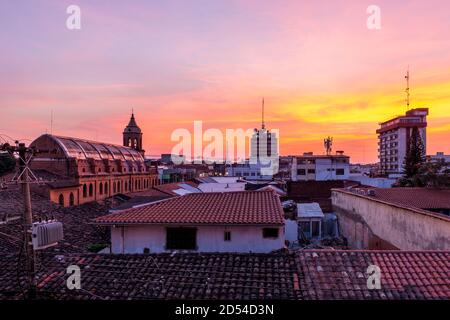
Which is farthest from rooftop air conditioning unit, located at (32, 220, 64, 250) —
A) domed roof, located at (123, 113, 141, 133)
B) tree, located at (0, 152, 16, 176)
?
domed roof, located at (123, 113, 141, 133)

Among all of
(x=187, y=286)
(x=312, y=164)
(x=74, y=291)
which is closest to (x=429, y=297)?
(x=187, y=286)

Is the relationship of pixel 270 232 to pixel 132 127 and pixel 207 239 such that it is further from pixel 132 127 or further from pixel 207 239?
pixel 132 127

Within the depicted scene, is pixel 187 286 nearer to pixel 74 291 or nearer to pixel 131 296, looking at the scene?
pixel 131 296

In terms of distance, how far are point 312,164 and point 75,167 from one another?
1509 inches

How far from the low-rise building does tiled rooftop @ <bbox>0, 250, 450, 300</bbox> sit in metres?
1.37

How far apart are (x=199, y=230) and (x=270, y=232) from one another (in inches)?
95.2

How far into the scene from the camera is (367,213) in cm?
1931

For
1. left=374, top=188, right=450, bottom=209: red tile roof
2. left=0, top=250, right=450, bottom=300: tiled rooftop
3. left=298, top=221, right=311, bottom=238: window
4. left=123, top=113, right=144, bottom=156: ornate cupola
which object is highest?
left=123, top=113, right=144, bottom=156: ornate cupola

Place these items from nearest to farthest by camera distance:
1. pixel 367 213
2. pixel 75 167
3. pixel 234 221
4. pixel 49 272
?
1. pixel 49 272
2. pixel 234 221
3. pixel 367 213
4. pixel 75 167

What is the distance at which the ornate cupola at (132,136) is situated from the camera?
6659cm

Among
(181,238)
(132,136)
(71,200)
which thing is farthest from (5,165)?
(181,238)

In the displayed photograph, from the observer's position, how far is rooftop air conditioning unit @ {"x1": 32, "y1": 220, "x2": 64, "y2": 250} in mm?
5887

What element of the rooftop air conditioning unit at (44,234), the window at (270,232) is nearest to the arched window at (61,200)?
the window at (270,232)

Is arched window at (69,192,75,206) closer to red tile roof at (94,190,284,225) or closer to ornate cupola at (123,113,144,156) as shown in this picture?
red tile roof at (94,190,284,225)
